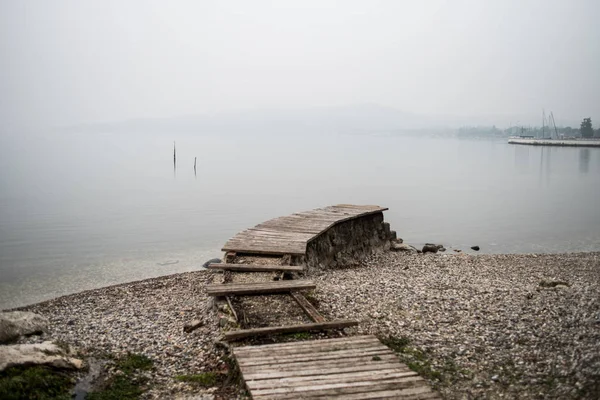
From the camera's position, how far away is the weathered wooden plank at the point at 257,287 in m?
12.7

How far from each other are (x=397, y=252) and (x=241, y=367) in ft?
56.3

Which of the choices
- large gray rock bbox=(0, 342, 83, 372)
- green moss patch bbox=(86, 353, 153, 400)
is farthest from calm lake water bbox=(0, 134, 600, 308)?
green moss patch bbox=(86, 353, 153, 400)

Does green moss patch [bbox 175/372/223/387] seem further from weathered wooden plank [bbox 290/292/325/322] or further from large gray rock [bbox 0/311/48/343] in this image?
large gray rock [bbox 0/311/48/343]

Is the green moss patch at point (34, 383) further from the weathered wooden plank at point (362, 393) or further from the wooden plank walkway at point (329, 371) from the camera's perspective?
the weathered wooden plank at point (362, 393)

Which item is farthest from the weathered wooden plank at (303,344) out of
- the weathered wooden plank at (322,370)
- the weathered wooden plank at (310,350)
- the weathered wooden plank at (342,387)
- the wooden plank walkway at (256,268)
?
the wooden plank walkway at (256,268)

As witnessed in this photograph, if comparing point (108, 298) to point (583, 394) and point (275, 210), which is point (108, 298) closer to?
point (583, 394)

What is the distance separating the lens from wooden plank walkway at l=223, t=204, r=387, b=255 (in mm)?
16891

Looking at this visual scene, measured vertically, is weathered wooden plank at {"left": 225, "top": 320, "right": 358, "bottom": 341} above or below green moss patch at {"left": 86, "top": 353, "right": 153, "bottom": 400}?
above

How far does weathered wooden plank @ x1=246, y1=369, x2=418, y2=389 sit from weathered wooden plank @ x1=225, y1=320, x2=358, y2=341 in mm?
2145

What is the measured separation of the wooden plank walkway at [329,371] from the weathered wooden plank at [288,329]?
73cm

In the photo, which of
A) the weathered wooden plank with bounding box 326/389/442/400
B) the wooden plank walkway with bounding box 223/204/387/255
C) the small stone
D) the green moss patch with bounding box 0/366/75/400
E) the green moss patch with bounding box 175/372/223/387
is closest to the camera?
the weathered wooden plank with bounding box 326/389/442/400

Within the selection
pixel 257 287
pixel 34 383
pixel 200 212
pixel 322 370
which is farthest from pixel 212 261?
pixel 200 212

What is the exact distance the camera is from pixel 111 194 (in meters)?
51.8

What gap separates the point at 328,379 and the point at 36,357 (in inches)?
202
